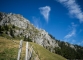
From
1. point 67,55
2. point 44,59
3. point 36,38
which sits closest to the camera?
point 44,59

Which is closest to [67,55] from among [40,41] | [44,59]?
[40,41]

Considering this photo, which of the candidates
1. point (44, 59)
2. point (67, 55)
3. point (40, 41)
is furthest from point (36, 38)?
point (44, 59)

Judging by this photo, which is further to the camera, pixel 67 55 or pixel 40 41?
pixel 40 41

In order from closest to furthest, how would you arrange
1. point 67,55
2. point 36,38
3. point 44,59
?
point 44,59 → point 67,55 → point 36,38

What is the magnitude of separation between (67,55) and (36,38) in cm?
7491

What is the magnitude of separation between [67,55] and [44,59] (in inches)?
3598

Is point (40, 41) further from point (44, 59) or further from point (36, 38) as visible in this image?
point (44, 59)

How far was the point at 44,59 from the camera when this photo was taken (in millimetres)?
41500

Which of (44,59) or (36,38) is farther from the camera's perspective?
(36,38)

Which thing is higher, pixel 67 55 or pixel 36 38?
pixel 36 38

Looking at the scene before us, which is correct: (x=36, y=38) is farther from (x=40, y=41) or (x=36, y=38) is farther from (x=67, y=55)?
(x=67, y=55)

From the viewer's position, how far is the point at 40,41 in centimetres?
18900

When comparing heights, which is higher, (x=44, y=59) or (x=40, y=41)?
(x=40, y=41)

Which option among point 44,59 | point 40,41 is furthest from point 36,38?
point 44,59
